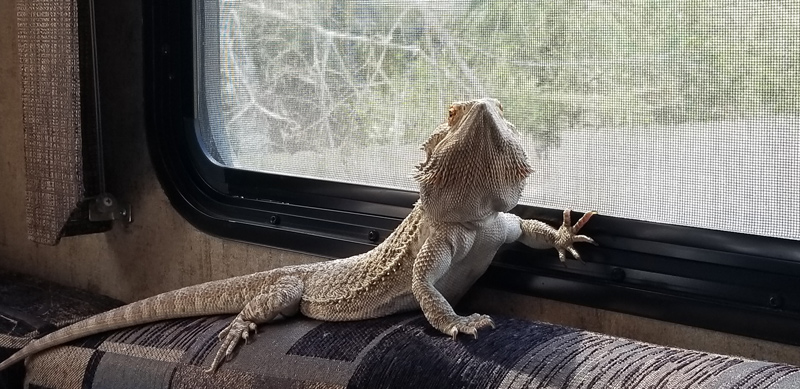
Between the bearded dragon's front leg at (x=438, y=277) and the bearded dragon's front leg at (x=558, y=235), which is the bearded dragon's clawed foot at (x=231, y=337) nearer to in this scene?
the bearded dragon's front leg at (x=438, y=277)

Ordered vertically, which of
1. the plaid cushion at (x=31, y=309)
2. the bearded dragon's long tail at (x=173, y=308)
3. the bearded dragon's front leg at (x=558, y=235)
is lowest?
the plaid cushion at (x=31, y=309)

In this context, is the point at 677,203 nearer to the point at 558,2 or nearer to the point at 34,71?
the point at 558,2

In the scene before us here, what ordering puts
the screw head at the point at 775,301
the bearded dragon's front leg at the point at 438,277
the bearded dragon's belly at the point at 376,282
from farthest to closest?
the bearded dragon's belly at the point at 376,282, the bearded dragon's front leg at the point at 438,277, the screw head at the point at 775,301

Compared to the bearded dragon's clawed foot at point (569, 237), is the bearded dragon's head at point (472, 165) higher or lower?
higher

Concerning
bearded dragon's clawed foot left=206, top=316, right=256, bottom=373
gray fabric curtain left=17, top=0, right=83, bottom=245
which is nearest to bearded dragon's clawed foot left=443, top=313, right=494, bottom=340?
bearded dragon's clawed foot left=206, top=316, right=256, bottom=373

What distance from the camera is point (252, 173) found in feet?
8.35


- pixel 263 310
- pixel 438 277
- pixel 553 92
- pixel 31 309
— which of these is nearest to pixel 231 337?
pixel 263 310

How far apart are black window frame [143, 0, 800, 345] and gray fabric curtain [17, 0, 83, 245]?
0.20 m

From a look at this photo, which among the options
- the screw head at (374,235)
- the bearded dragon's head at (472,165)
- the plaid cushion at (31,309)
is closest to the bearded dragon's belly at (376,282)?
the bearded dragon's head at (472,165)

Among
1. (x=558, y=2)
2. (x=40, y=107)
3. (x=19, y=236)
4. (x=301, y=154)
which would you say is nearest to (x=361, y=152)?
(x=301, y=154)

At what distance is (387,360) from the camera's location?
1758 mm

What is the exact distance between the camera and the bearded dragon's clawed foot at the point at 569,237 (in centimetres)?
190

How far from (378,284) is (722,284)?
648mm

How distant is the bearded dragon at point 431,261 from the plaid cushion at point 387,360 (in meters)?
0.03
